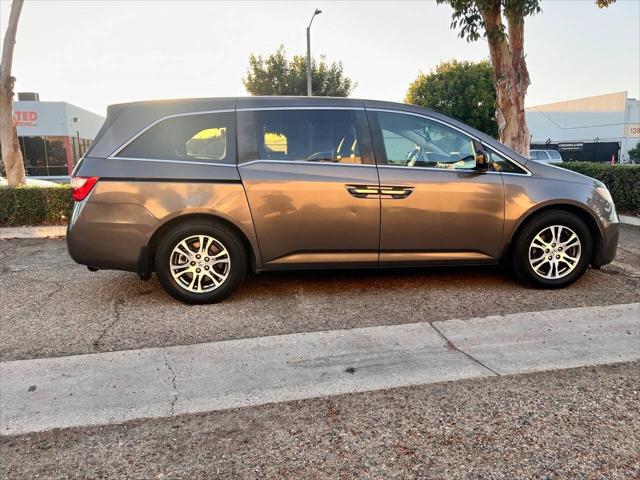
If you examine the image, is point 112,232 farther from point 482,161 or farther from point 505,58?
point 505,58

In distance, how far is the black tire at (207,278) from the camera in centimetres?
421

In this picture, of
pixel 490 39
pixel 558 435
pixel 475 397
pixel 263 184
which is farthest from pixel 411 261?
pixel 490 39

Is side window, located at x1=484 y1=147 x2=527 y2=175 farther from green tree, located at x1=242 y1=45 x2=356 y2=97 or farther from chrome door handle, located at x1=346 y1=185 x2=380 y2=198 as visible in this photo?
green tree, located at x1=242 y1=45 x2=356 y2=97

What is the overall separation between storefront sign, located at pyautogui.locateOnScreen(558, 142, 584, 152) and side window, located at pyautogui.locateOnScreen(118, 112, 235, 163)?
118 ft

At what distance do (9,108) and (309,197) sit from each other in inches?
309

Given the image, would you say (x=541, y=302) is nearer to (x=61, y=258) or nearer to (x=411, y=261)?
(x=411, y=261)

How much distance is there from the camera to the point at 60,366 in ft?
10.7

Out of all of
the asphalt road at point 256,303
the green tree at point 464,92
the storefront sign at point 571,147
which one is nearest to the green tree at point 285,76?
the green tree at point 464,92

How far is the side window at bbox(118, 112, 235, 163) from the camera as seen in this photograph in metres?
4.21

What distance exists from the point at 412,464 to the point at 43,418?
77.0 inches

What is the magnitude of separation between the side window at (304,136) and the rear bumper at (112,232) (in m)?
1.04

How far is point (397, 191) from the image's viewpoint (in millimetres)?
4379

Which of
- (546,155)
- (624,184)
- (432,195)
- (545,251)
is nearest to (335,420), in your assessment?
(432,195)

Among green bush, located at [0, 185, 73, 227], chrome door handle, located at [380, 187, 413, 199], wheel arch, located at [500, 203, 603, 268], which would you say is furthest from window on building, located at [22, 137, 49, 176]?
wheel arch, located at [500, 203, 603, 268]
